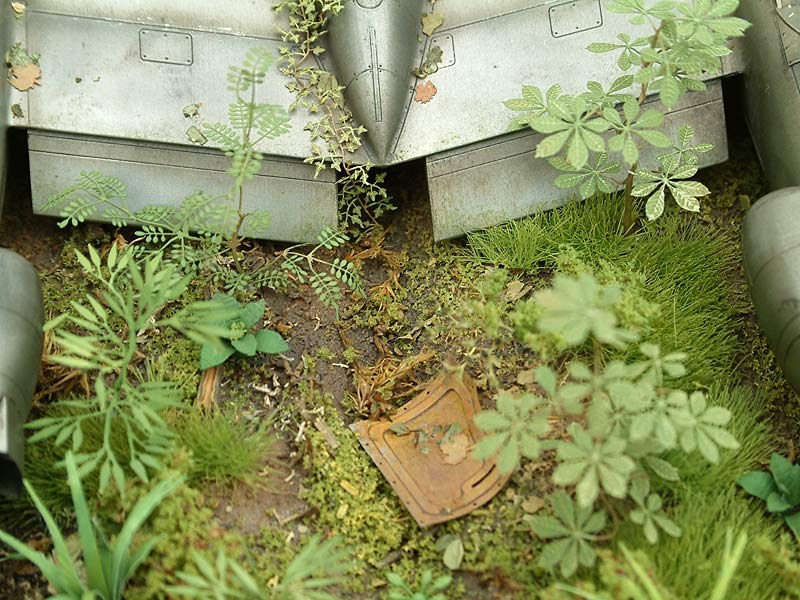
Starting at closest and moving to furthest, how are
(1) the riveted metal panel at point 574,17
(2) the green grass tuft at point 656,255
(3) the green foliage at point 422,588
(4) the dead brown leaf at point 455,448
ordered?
(3) the green foliage at point 422,588
(4) the dead brown leaf at point 455,448
(2) the green grass tuft at point 656,255
(1) the riveted metal panel at point 574,17

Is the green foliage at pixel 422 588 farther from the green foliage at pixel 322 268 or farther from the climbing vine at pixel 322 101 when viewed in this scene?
the climbing vine at pixel 322 101

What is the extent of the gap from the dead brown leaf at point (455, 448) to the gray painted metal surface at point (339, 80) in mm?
801

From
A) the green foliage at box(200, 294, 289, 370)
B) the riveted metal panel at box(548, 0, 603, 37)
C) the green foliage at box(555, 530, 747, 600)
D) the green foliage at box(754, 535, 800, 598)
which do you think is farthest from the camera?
the riveted metal panel at box(548, 0, 603, 37)

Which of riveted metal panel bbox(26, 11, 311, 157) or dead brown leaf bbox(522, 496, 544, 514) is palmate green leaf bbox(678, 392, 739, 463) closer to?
dead brown leaf bbox(522, 496, 544, 514)

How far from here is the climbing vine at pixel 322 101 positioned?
123 inches

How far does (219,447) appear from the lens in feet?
8.58

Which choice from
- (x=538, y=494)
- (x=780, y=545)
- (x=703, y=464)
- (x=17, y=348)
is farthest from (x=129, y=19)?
(x=780, y=545)

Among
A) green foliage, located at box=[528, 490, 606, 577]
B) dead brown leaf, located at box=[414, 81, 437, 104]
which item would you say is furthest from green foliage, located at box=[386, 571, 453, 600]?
dead brown leaf, located at box=[414, 81, 437, 104]

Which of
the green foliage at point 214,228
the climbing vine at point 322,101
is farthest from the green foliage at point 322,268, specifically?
the climbing vine at point 322,101

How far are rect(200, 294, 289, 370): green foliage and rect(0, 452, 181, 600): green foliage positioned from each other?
542mm

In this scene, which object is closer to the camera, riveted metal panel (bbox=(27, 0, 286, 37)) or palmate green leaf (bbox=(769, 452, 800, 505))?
palmate green leaf (bbox=(769, 452, 800, 505))

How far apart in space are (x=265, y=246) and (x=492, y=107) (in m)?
0.98

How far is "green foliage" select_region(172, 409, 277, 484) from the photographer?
260 cm

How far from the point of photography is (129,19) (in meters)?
3.16
